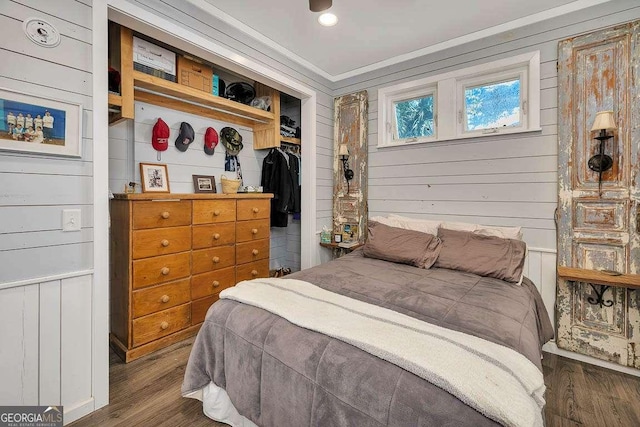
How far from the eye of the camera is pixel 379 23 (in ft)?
7.99

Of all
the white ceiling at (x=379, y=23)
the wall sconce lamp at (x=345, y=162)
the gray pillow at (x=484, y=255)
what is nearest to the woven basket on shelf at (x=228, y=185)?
the wall sconce lamp at (x=345, y=162)

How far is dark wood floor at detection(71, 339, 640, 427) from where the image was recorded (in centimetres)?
159

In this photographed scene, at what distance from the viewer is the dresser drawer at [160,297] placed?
7.11 feet

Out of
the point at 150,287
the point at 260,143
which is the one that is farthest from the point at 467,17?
the point at 150,287

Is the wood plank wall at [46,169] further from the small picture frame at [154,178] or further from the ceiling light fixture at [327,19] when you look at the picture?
the ceiling light fixture at [327,19]

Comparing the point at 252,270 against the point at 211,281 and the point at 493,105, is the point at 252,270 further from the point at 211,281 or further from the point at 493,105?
the point at 493,105

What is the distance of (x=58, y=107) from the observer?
4.90ft

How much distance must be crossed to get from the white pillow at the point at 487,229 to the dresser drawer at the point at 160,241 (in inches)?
88.8

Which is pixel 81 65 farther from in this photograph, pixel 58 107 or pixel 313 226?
pixel 313 226

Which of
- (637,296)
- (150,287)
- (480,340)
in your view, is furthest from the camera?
(150,287)

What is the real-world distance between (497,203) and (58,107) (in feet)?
10.3

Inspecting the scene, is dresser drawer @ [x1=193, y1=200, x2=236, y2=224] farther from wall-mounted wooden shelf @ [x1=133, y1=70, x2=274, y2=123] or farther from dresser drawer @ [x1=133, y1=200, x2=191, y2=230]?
wall-mounted wooden shelf @ [x1=133, y1=70, x2=274, y2=123]

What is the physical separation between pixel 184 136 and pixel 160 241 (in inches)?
41.4

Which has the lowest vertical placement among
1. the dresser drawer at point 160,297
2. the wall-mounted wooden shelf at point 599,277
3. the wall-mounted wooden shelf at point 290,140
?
the dresser drawer at point 160,297
